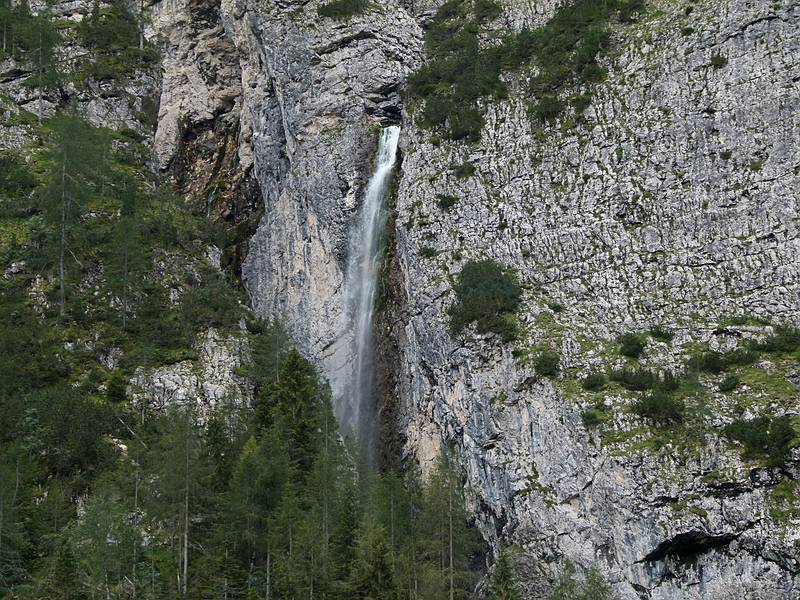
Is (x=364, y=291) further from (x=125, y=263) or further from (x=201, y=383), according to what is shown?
(x=125, y=263)

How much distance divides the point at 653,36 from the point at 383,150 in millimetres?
22890

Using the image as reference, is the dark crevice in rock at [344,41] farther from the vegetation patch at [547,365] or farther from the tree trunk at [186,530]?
the tree trunk at [186,530]

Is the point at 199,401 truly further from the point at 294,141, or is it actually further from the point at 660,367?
the point at 660,367

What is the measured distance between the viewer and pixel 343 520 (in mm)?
50938

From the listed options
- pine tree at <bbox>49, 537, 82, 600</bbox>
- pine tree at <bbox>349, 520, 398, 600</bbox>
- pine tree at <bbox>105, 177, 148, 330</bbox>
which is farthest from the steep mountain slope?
pine tree at <bbox>49, 537, 82, 600</bbox>

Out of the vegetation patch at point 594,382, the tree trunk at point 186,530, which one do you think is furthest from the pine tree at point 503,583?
the tree trunk at point 186,530

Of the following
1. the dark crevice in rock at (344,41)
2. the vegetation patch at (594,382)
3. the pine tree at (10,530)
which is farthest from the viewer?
the dark crevice in rock at (344,41)

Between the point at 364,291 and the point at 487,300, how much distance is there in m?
13.5

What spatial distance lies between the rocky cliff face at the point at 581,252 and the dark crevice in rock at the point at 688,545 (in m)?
0.10

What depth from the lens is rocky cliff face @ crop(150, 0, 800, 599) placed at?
50625 mm

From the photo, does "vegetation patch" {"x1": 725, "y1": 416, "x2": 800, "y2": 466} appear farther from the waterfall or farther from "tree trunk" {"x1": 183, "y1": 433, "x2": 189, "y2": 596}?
"tree trunk" {"x1": 183, "y1": 433, "x2": 189, "y2": 596}

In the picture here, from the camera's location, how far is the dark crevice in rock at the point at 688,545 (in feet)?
159

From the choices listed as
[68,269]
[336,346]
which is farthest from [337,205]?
[68,269]

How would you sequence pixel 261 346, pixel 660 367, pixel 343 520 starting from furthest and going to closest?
pixel 261 346 < pixel 660 367 < pixel 343 520
